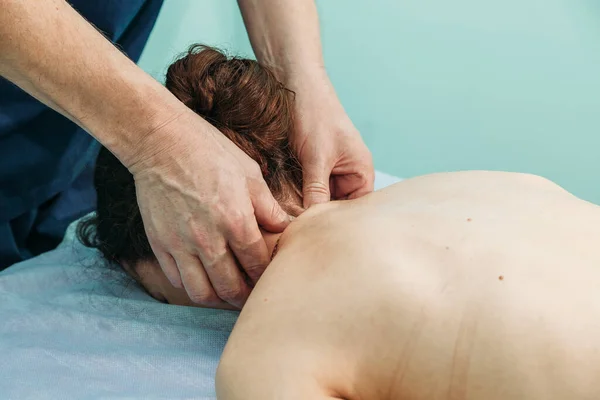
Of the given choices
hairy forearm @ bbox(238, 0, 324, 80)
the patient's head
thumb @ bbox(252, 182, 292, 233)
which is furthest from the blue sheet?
hairy forearm @ bbox(238, 0, 324, 80)

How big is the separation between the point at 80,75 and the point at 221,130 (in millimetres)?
221

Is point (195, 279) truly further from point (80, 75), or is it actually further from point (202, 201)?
point (80, 75)

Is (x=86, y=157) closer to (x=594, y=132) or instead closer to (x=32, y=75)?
(x=32, y=75)

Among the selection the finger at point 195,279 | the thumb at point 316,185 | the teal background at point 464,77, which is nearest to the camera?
the finger at point 195,279

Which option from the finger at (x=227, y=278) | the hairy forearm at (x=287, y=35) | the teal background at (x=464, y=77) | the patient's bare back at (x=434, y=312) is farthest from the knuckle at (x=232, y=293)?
the teal background at (x=464, y=77)

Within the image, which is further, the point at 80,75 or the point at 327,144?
the point at 327,144

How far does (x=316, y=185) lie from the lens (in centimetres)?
104

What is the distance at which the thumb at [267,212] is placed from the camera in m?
0.88

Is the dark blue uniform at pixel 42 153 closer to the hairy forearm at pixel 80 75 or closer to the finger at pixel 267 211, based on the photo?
the hairy forearm at pixel 80 75

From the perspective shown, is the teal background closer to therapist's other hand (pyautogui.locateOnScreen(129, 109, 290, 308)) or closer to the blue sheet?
the blue sheet

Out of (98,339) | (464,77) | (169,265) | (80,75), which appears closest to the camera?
(80,75)

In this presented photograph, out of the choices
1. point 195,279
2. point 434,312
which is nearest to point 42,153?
point 195,279

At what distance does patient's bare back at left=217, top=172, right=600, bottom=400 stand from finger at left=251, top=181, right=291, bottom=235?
12cm

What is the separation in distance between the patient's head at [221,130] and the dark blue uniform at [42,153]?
0.72ft
